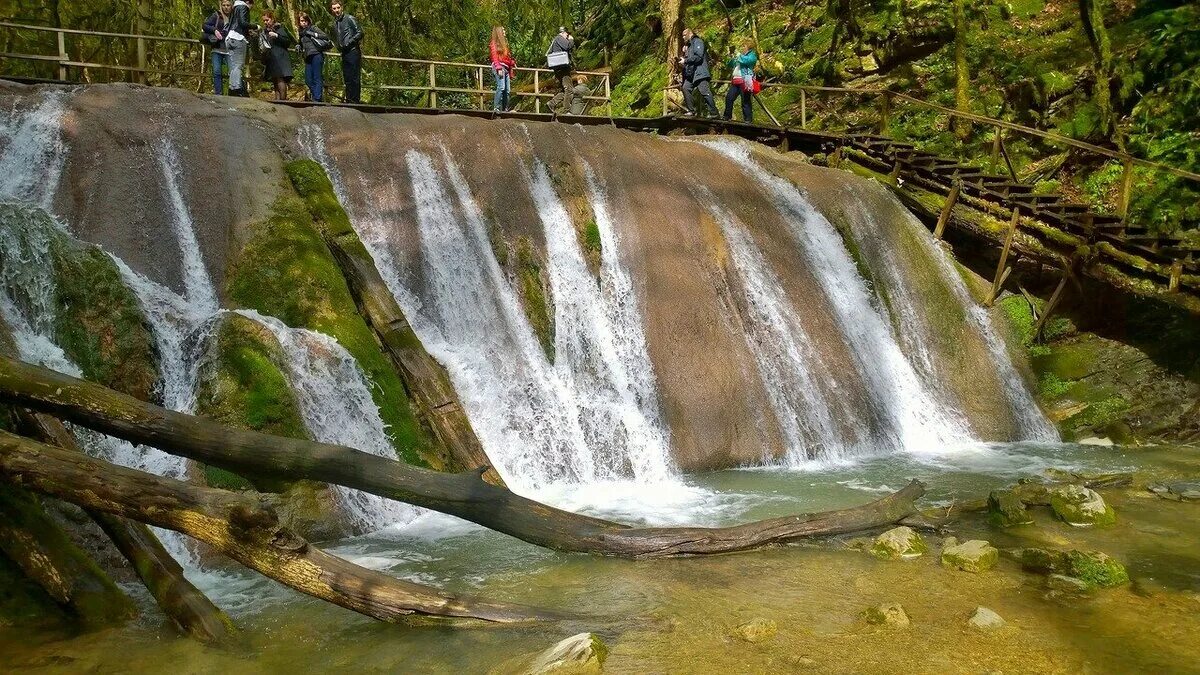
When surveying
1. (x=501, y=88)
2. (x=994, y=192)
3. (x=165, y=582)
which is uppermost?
(x=501, y=88)

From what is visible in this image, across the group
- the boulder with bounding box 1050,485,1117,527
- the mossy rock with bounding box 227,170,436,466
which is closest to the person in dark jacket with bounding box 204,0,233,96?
the mossy rock with bounding box 227,170,436,466

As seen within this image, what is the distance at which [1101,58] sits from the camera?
16.4 m

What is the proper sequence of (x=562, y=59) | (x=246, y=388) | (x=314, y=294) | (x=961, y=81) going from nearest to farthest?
1. (x=246, y=388)
2. (x=314, y=294)
3. (x=562, y=59)
4. (x=961, y=81)

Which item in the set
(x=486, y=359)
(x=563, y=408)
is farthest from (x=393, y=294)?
(x=563, y=408)

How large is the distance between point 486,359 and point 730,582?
4.70m

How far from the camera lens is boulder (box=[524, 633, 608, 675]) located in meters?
4.45

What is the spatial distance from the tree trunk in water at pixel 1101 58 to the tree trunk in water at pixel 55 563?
16884 mm

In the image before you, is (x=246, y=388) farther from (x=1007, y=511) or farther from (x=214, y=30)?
(x=214, y=30)

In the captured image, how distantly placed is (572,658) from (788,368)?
7.39 metres

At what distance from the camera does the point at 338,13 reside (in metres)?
13.3

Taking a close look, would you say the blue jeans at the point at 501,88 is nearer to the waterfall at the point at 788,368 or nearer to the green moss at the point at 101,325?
the waterfall at the point at 788,368

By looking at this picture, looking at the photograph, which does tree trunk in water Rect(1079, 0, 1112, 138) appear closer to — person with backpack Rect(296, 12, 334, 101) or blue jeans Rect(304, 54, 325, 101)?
person with backpack Rect(296, 12, 334, 101)

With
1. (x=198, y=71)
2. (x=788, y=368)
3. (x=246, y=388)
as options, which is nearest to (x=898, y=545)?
(x=246, y=388)

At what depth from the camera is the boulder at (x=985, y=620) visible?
5.03 meters
